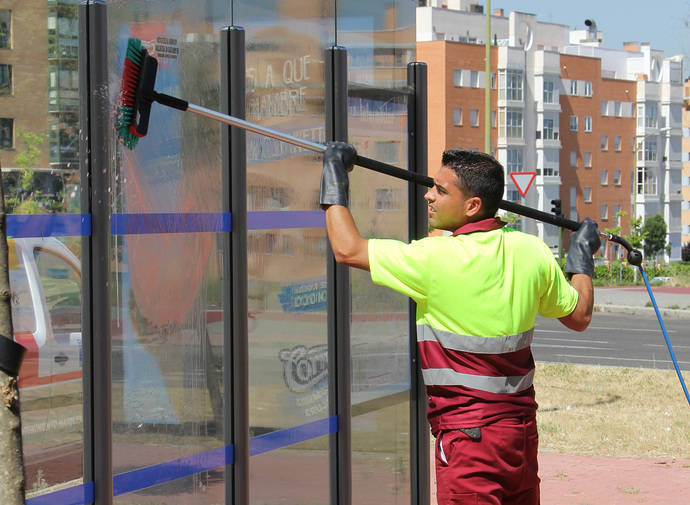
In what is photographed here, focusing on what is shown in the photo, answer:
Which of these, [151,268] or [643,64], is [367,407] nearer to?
[151,268]

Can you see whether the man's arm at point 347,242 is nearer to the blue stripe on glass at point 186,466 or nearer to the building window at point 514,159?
the blue stripe on glass at point 186,466

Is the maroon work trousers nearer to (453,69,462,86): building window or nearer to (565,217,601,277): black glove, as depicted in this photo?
(565,217,601,277): black glove

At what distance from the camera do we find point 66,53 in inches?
163

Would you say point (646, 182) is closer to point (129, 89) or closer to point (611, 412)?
point (611, 412)

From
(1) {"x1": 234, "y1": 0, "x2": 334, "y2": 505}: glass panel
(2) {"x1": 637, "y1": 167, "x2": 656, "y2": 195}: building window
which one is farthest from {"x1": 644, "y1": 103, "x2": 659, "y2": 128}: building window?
(1) {"x1": 234, "y1": 0, "x2": 334, "y2": 505}: glass panel

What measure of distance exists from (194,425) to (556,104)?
7952 cm

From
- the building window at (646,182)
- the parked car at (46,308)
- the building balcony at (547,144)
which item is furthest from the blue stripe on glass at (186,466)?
the building window at (646,182)

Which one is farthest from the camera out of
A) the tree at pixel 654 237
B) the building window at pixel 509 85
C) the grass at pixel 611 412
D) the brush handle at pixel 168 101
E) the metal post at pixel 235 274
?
the building window at pixel 509 85

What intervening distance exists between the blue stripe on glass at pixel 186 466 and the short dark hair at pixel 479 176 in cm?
165

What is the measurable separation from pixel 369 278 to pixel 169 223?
1.57m

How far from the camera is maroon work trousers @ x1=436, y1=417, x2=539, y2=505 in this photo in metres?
3.91

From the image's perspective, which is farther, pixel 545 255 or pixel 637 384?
pixel 637 384

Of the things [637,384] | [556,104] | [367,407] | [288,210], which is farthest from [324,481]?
[556,104]

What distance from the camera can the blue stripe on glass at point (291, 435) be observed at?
5.06m
